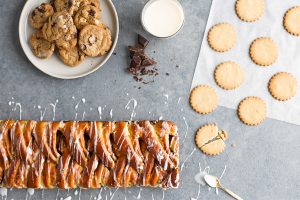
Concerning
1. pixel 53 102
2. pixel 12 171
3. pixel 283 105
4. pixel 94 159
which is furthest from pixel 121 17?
pixel 283 105

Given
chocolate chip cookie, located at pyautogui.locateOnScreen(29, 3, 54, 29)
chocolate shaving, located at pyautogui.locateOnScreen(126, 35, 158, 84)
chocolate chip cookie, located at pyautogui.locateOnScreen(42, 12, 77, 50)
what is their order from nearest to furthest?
chocolate chip cookie, located at pyautogui.locateOnScreen(42, 12, 77, 50) → chocolate chip cookie, located at pyautogui.locateOnScreen(29, 3, 54, 29) → chocolate shaving, located at pyautogui.locateOnScreen(126, 35, 158, 84)

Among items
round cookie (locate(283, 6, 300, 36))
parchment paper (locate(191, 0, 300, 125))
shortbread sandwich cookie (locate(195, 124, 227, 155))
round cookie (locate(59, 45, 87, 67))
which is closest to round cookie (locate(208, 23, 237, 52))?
parchment paper (locate(191, 0, 300, 125))

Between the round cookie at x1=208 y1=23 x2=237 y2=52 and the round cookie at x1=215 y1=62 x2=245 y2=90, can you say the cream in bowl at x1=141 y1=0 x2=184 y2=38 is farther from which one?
the round cookie at x1=215 y1=62 x2=245 y2=90

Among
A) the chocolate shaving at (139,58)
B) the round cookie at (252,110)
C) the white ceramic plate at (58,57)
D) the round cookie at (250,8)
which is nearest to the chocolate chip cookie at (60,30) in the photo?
the white ceramic plate at (58,57)

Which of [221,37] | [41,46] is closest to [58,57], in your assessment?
[41,46]

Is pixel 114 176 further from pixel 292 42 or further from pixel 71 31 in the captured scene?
pixel 292 42

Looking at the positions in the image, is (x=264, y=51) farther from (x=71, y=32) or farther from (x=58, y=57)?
(x=58, y=57)

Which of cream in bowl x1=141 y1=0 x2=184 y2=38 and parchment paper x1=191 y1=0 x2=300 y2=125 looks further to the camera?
parchment paper x1=191 y1=0 x2=300 y2=125
